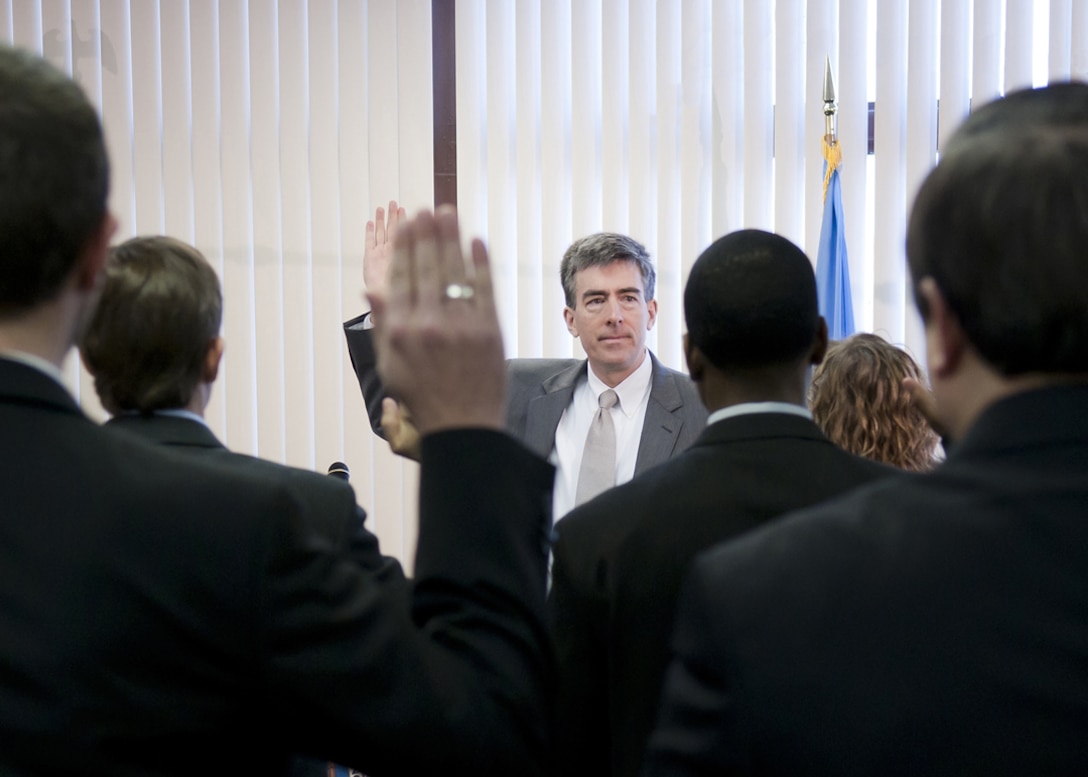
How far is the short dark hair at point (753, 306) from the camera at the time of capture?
1422 millimetres

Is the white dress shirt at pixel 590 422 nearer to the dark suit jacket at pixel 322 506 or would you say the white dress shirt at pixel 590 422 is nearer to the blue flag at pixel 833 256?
the blue flag at pixel 833 256

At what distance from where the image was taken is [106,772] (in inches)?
26.3

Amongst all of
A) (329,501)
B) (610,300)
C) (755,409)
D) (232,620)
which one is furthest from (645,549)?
(610,300)

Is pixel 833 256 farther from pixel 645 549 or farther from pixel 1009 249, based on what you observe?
pixel 1009 249

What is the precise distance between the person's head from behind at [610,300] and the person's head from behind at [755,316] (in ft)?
5.81

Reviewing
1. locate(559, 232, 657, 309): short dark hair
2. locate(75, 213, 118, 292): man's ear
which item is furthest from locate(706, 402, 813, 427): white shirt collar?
locate(559, 232, 657, 309): short dark hair

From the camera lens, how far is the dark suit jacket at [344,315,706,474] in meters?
3.11

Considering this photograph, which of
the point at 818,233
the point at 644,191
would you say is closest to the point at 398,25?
the point at 644,191

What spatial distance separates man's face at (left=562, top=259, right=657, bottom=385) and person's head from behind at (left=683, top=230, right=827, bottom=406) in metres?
1.77

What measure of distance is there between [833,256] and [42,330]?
11.9ft

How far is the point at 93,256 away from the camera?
0.72 meters

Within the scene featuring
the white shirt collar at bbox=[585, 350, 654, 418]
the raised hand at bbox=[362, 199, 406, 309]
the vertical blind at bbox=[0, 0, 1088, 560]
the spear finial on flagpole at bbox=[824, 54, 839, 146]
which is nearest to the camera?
the raised hand at bbox=[362, 199, 406, 309]

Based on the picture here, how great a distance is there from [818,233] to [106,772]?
3.92 meters

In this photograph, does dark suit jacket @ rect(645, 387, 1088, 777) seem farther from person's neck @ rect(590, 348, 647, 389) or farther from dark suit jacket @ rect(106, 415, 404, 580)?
person's neck @ rect(590, 348, 647, 389)
